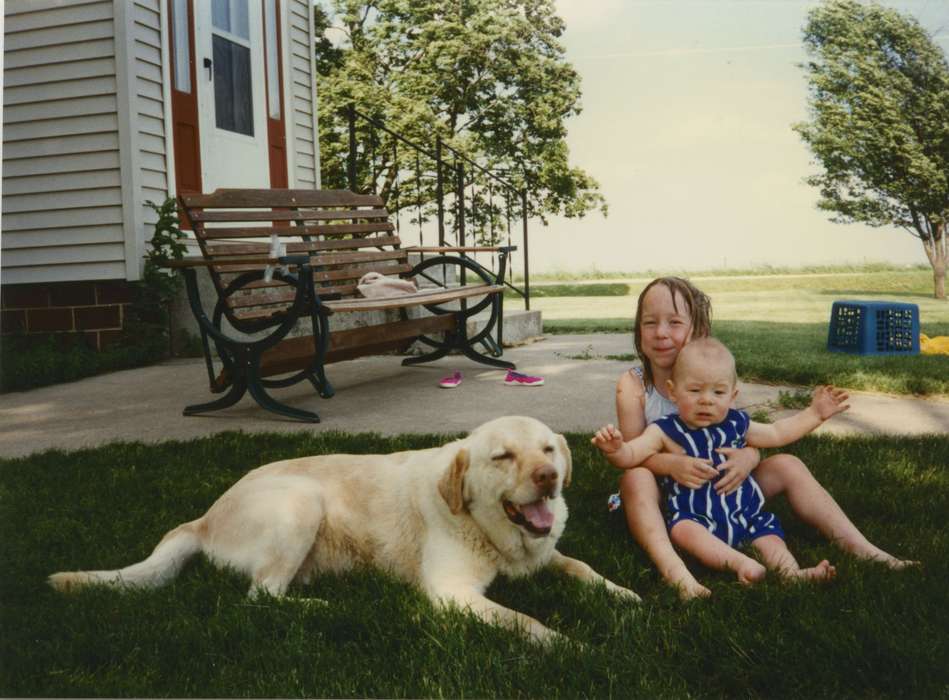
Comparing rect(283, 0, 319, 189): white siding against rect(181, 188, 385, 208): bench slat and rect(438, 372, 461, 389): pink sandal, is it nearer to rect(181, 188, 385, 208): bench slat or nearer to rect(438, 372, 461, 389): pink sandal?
rect(181, 188, 385, 208): bench slat

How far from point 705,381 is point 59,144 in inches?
104

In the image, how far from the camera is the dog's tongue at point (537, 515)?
5.43 ft

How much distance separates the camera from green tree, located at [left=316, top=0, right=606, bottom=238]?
223 cm

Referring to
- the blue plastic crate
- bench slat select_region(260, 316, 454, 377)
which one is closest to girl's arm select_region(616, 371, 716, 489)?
bench slat select_region(260, 316, 454, 377)

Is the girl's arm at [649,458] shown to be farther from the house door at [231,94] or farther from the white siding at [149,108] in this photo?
the house door at [231,94]

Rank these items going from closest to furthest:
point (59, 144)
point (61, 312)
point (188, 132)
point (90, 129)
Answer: point (59, 144) < point (61, 312) < point (90, 129) < point (188, 132)

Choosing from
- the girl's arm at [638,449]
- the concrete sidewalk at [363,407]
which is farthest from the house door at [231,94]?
the girl's arm at [638,449]

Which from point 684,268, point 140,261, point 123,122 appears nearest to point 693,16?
point 684,268

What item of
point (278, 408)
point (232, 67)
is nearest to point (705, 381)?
point (278, 408)

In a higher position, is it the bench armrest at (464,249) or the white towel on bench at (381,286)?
the bench armrest at (464,249)

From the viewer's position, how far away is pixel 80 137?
385cm

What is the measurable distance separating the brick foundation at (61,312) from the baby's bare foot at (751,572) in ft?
8.72

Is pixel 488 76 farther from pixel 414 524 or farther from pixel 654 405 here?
pixel 414 524

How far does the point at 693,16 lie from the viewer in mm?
1945
